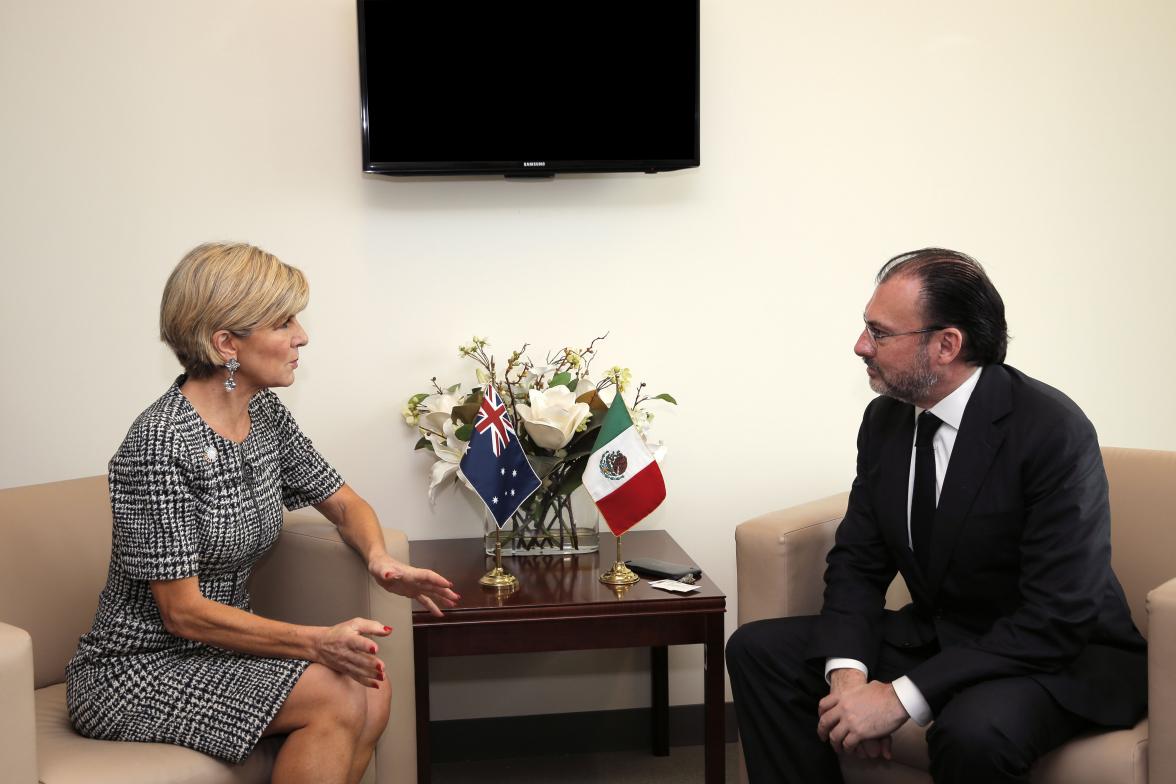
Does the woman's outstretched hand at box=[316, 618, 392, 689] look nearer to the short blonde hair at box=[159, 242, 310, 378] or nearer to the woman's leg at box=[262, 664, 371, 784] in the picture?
the woman's leg at box=[262, 664, 371, 784]

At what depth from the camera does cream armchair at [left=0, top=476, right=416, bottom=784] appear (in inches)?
93.1

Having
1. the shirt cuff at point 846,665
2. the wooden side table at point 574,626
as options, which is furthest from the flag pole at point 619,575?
the shirt cuff at point 846,665

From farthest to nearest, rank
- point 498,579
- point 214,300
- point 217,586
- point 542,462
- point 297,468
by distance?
point 542,462 → point 498,579 → point 297,468 → point 217,586 → point 214,300

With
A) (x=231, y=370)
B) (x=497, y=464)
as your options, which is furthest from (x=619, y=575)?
(x=231, y=370)

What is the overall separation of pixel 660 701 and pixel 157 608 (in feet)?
5.27

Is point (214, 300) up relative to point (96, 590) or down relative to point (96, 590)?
up

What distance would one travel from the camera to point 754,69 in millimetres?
3186

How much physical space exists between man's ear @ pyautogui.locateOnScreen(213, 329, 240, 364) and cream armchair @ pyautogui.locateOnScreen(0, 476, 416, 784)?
0.52m

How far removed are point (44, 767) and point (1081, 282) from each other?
3.07m

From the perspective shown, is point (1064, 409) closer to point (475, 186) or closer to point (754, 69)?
point (754, 69)

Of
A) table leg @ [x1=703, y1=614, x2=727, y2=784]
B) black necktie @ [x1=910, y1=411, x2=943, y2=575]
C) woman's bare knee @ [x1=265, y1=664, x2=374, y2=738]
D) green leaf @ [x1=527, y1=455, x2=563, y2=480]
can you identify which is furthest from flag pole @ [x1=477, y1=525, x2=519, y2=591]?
black necktie @ [x1=910, y1=411, x2=943, y2=575]

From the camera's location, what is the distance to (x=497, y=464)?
2580 mm

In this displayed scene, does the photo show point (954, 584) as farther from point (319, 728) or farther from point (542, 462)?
point (319, 728)

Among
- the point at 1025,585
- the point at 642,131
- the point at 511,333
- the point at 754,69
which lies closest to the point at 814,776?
the point at 1025,585
